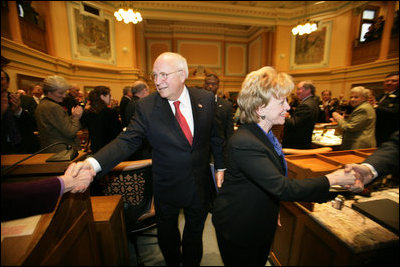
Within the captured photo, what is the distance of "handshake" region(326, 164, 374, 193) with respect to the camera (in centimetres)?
98

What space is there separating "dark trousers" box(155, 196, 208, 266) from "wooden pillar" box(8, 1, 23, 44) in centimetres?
646

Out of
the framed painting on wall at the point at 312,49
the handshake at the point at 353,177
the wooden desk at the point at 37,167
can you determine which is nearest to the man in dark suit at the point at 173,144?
the wooden desk at the point at 37,167

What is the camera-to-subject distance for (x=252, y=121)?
3.82 feet

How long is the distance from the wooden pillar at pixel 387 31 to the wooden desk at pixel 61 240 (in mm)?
10972

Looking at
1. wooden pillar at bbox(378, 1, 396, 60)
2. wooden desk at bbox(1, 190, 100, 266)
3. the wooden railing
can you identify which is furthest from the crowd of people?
the wooden railing

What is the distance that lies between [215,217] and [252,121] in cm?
69

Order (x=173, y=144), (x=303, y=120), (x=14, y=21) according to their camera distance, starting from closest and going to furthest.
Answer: (x=173, y=144)
(x=303, y=120)
(x=14, y=21)

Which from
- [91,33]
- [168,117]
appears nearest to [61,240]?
[168,117]

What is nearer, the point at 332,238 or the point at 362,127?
the point at 332,238

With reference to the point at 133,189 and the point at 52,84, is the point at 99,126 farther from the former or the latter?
the point at 133,189

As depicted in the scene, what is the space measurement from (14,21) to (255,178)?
7179mm

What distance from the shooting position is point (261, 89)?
111cm

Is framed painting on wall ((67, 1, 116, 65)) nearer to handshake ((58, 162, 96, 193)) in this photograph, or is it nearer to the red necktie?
the red necktie

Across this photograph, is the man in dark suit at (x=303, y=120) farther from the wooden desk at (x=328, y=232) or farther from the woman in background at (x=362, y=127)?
the wooden desk at (x=328, y=232)
